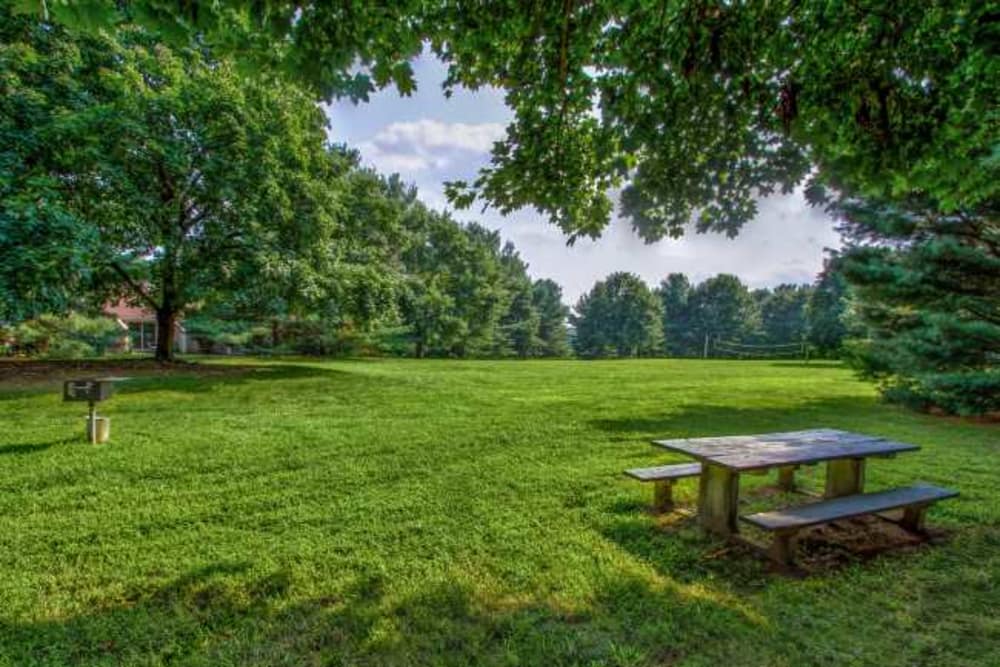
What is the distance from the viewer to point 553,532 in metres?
3.52

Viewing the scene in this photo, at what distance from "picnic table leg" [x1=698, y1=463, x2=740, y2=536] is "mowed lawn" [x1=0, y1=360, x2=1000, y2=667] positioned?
14 centimetres

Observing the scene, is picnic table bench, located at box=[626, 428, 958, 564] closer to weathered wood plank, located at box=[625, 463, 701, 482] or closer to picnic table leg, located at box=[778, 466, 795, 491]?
weathered wood plank, located at box=[625, 463, 701, 482]

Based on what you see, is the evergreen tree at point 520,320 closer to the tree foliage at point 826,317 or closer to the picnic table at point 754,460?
the tree foliage at point 826,317

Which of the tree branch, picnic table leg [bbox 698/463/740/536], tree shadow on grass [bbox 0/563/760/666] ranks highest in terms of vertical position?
the tree branch

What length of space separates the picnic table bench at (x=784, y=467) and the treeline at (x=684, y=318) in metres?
44.4

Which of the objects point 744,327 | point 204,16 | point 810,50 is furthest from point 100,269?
point 744,327

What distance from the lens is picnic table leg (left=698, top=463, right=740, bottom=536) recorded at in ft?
11.4

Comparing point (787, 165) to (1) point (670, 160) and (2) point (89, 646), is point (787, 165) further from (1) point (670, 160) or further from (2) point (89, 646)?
(2) point (89, 646)

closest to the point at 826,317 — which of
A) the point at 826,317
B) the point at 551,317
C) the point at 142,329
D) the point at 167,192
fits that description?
the point at 826,317

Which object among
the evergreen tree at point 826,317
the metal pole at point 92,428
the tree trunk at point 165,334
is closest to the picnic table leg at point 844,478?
the metal pole at point 92,428

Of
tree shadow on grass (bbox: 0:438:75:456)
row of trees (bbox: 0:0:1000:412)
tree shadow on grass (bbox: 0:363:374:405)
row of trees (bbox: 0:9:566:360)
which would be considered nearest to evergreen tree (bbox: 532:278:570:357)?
row of trees (bbox: 0:9:566:360)

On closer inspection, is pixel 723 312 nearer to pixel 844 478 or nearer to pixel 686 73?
pixel 844 478

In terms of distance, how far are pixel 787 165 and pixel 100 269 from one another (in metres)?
13.1

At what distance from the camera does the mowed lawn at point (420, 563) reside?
229 cm
